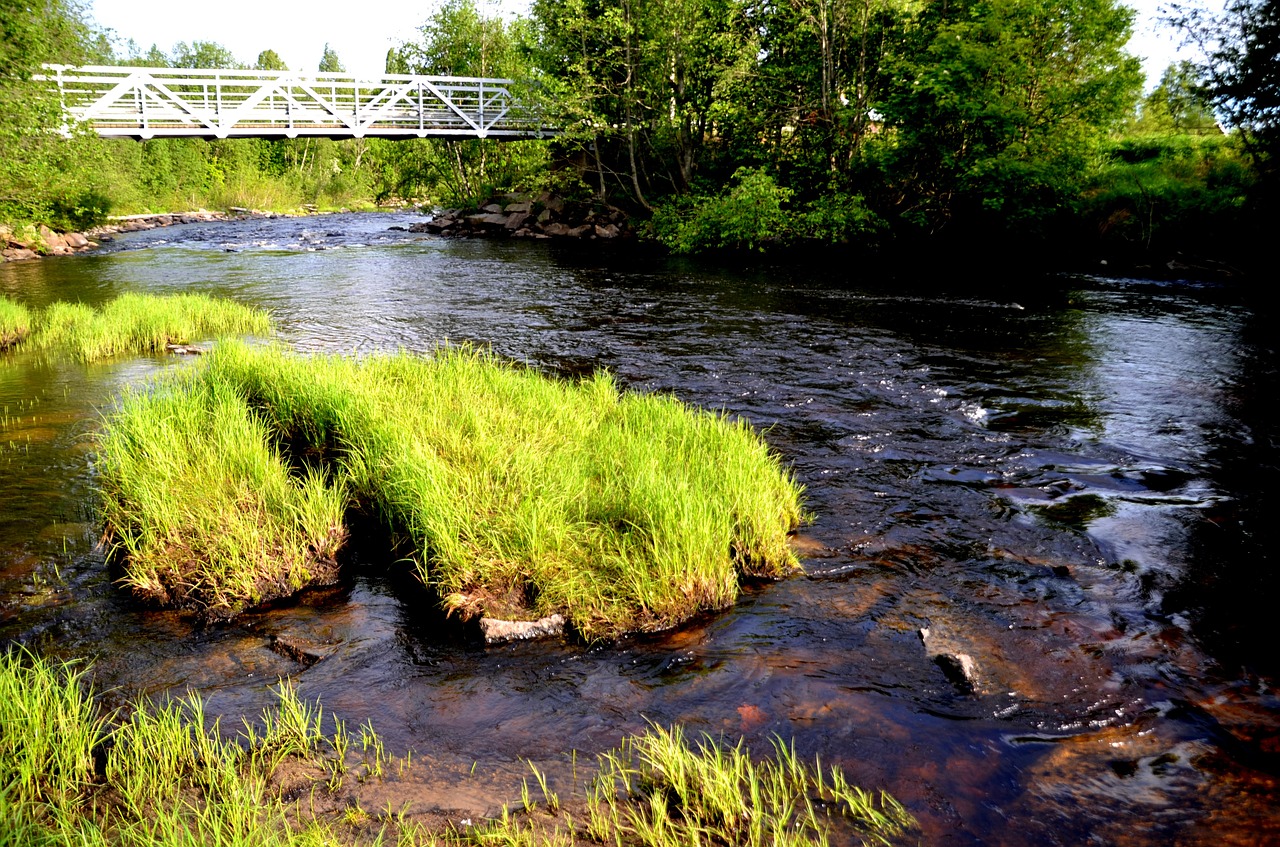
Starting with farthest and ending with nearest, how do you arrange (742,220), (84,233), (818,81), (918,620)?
(84,233)
(818,81)
(742,220)
(918,620)

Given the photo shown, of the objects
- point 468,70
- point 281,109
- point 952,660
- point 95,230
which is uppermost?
point 468,70

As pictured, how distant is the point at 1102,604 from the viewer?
5570 millimetres

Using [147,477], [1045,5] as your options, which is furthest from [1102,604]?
[1045,5]

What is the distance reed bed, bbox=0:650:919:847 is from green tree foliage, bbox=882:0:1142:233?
2209cm

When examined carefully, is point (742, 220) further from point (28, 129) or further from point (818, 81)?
point (28, 129)

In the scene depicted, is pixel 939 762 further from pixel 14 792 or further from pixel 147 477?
pixel 147 477

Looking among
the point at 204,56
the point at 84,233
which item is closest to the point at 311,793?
the point at 84,233

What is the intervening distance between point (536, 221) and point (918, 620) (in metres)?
34.5

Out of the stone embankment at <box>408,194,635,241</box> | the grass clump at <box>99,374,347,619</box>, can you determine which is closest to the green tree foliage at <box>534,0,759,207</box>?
the stone embankment at <box>408,194,635,241</box>

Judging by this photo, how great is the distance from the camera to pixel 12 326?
13.5m

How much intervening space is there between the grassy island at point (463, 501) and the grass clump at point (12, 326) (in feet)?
25.5

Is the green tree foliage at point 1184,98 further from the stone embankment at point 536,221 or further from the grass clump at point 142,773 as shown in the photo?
the grass clump at point 142,773

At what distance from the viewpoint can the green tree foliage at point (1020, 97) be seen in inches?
846

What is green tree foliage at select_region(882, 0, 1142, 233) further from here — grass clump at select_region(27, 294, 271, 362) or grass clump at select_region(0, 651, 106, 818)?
grass clump at select_region(0, 651, 106, 818)
